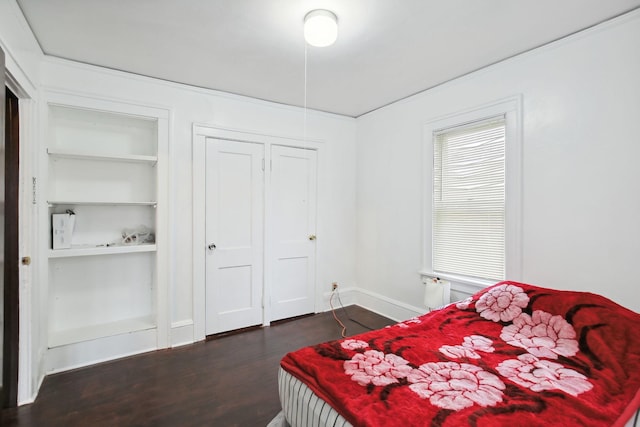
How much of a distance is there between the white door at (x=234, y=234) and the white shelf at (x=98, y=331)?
0.61m

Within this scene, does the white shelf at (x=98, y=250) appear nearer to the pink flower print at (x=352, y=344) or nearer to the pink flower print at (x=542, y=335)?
the pink flower print at (x=352, y=344)

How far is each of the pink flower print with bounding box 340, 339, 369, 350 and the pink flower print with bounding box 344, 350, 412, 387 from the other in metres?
0.07

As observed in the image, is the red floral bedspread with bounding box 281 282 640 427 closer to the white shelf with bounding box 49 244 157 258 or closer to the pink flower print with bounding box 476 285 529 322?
the pink flower print with bounding box 476 285 529 322

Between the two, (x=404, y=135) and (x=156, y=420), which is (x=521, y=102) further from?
(x=156, y=420)

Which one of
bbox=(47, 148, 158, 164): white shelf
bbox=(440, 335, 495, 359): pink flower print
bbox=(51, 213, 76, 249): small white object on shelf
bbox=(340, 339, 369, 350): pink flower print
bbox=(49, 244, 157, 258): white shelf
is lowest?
bbox=(440, 335, 495, 359): pink flower print


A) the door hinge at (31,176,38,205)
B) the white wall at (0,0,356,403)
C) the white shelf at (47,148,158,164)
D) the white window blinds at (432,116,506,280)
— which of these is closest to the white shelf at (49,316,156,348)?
the white wall at (0,0,356,403)

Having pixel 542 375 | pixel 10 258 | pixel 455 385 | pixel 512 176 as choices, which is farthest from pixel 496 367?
pixel 10 258

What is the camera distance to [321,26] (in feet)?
6.49

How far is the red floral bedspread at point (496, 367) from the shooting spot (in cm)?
123

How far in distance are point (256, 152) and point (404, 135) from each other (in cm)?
173

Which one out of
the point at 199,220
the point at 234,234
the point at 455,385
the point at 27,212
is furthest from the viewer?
the point at 234,234

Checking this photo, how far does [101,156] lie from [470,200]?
11.1 ft

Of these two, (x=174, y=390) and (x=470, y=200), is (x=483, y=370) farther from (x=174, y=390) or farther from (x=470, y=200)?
(x=174, y=390)

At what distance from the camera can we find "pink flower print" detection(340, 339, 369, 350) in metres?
1.77
